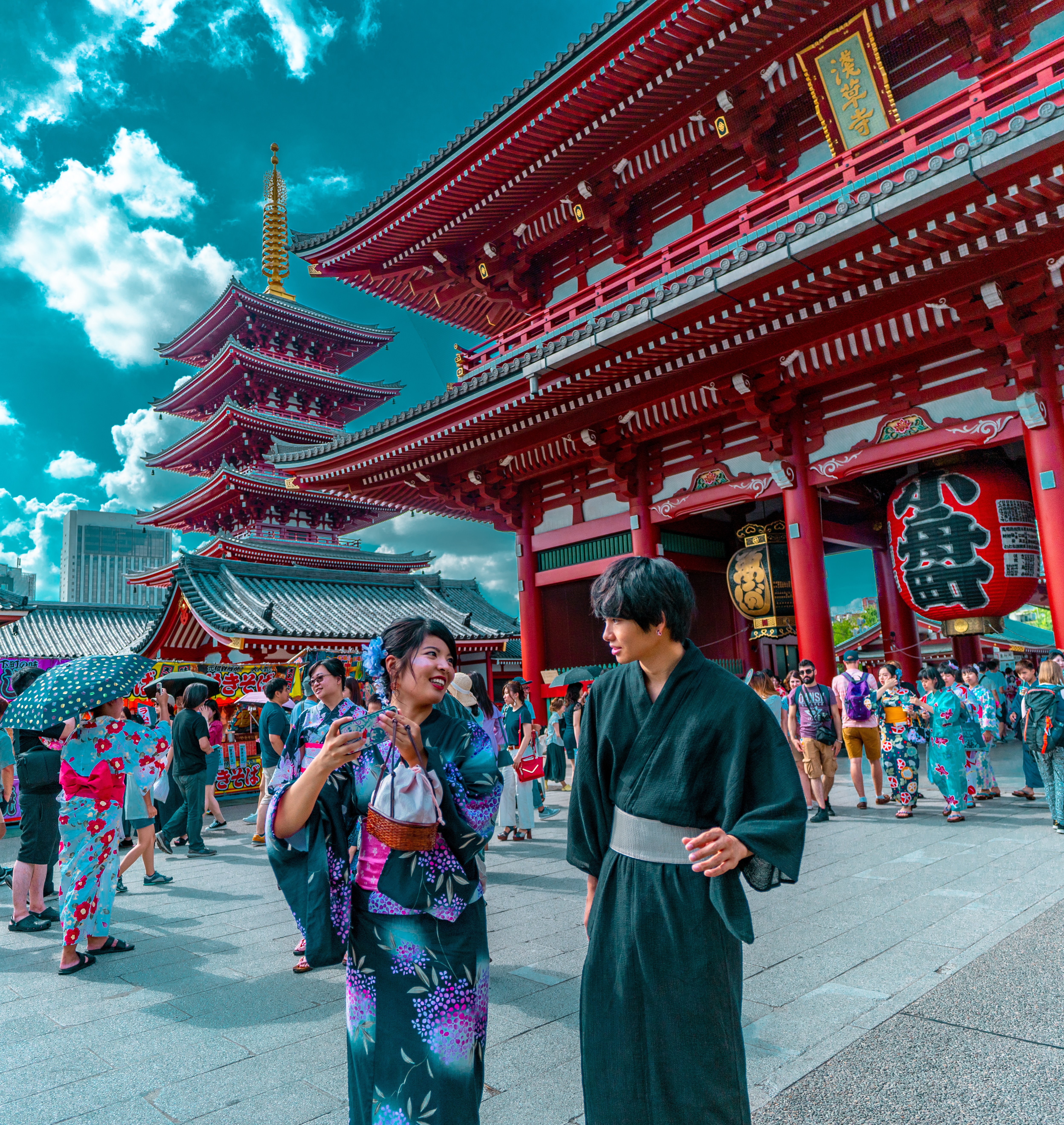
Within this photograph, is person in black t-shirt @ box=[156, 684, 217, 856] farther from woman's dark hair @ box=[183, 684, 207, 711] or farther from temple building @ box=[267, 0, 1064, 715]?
temple building @ box=[267, 0, 1064, 715]

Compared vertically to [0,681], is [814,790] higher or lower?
lower

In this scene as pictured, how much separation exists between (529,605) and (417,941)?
11451 mm

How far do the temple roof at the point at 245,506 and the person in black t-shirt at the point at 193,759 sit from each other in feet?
47.8

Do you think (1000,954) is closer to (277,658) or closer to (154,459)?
(277,658)

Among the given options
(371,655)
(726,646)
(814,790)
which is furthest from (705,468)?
(371,655)

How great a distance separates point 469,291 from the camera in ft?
48.0

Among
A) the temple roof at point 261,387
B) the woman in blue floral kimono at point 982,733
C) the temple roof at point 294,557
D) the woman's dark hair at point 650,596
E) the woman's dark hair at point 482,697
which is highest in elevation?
the temple roof at point 261,387

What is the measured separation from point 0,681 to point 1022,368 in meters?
19.9

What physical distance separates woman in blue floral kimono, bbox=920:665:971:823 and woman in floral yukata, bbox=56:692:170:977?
266 inches

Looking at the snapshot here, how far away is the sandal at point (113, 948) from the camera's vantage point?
450cm

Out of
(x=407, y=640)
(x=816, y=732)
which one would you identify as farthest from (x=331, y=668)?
(x=816, y=732)

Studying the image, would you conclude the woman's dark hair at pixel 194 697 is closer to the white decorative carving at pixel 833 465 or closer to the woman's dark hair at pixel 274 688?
the woman's dark hair at pixel 274 688

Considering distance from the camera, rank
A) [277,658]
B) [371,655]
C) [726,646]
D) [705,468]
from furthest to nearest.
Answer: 1. [277,658]
2. [726,646]
3. [705,468]
4. [371,655]

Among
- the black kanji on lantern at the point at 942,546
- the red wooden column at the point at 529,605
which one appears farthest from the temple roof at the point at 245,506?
the black kanji on lantern at the point at 942,546
